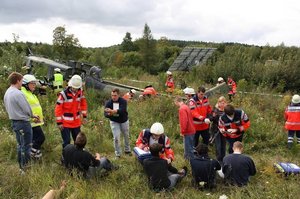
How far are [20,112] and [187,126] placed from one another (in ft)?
10.7

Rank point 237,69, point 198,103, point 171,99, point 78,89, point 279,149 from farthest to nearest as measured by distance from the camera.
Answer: point 237,69, point 171,99, point 279,149, point 198,103, point 78,89

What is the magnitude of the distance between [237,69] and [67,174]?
16259 millimetres

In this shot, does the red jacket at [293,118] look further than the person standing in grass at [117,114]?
Yes

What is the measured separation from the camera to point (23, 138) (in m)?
5.99

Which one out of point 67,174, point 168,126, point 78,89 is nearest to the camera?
point 67,174

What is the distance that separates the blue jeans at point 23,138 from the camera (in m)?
5.91

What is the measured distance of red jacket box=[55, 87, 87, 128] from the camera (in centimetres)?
666

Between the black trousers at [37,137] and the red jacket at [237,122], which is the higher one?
the red jacket at [237,122]

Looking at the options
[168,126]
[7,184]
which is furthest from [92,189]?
[168,126]

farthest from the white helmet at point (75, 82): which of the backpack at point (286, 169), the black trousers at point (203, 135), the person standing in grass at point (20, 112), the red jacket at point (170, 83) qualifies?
the red jacket at point (170, 83)

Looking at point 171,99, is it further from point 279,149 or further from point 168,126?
point 279,149

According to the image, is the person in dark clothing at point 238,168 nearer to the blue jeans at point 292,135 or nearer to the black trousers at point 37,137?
the blue jeans at point 292,135

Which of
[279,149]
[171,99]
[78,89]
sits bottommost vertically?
[279,149]

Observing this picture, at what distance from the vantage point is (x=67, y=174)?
5.80m
